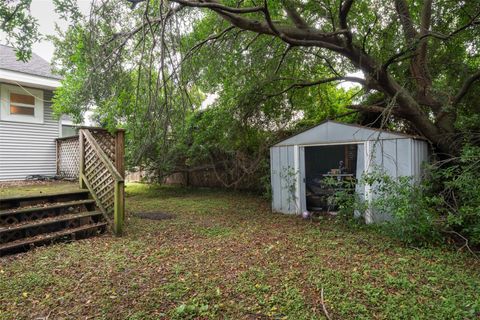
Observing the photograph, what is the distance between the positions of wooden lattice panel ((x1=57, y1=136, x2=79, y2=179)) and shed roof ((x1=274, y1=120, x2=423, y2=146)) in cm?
571

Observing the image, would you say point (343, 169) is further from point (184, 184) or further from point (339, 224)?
point (184, 184)

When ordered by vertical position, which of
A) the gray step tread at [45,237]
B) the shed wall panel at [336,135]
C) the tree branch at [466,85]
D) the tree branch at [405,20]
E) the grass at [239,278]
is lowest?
the grass at [239,278]

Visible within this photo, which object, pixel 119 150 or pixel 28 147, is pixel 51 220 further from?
pixel 28 147

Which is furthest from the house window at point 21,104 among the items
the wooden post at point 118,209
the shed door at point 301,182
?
the shed door at point 301,182

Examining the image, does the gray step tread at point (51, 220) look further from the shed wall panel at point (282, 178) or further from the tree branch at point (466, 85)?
the tree branch at point (466, 85)

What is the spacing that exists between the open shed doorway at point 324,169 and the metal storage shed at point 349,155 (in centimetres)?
9

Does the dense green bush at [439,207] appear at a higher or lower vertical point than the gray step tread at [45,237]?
higher

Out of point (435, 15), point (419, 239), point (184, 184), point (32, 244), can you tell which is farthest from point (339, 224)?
point (184, 184)

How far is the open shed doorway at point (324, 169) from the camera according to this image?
23.8ft

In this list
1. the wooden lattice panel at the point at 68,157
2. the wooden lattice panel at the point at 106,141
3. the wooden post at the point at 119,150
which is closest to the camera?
the wooden post at the point at 119,150

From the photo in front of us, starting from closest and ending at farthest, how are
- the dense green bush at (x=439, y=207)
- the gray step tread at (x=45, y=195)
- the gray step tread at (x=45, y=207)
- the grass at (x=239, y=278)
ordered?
the grass at (x=239, y=278)
the dense green bush at (x=439, y=207)
the gray step tread at (x=45, y=207)
the gray step tread at (x=45, y=195)

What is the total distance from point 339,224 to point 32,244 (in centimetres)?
535

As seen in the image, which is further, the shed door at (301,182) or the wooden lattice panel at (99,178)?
the shed door at (301,182)

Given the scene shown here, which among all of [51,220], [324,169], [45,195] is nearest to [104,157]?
[45,195]
